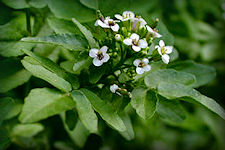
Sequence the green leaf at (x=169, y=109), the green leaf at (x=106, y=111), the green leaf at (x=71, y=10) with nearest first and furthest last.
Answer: the green leaf at (x=106, y=111) < the green leaf at (x=169, y=109) < the green leaf at (x=71, y=10)

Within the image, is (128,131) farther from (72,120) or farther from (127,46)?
(127,46)

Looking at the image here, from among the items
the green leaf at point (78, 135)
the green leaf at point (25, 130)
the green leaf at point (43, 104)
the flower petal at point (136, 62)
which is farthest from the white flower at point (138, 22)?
the green leaf at point (25, 130)

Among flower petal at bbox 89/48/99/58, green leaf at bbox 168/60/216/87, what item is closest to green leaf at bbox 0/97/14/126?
flower petal at bbox 89/48/99/58

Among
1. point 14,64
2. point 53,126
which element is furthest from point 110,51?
point 53,126

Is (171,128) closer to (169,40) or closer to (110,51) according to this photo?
(169,40)

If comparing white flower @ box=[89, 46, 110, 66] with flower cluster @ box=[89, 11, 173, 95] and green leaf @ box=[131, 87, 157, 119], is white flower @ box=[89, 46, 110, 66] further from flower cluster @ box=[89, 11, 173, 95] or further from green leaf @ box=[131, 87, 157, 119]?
green leaf @ box=[131, 87, 157, 119]

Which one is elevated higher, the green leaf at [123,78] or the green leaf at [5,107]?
the green leaf at [123,78]

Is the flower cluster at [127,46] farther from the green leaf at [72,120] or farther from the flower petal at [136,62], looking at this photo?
the green leaf at [72,120]
